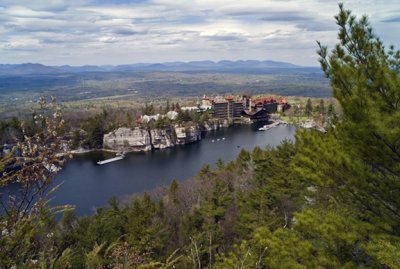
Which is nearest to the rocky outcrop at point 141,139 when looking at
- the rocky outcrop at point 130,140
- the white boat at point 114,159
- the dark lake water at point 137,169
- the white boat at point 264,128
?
the rocky outcrop at point 130,140

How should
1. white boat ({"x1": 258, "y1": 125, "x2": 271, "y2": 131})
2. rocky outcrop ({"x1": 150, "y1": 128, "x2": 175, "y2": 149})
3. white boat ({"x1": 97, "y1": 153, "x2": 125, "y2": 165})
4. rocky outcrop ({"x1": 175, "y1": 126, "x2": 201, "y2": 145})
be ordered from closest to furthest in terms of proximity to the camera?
1. white boat ({"x1": 97, "y1": 153, "x2": 125, "y2": 165})
2. rocky outcrop ({"x1": 150, "y1": 128, "x2": 175, "y2": 149})
3. rocky outcrop ({"x1": 175, "y1": 126, "x2": 201, "y2": 145})
4. white boat ({"x1": 258, "y1": 125, "x2": 271, "y2": 131})

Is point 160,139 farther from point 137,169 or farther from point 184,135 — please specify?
point 137,169

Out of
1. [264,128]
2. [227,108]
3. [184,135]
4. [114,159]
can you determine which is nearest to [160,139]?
[184,135]

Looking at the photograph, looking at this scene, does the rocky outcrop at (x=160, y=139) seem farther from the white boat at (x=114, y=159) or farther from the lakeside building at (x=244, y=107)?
the lakeside building at (x=244, y=107)

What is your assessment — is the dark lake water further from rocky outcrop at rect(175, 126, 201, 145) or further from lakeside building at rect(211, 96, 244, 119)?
lakeside building at rect(211, 96, 244, 119)

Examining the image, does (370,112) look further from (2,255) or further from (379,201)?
(2,255)

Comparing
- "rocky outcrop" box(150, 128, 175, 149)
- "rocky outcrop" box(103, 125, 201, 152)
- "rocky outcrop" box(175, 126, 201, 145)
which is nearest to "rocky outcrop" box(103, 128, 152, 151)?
"rocky outcrop" box(103, 125, 201, 152)
